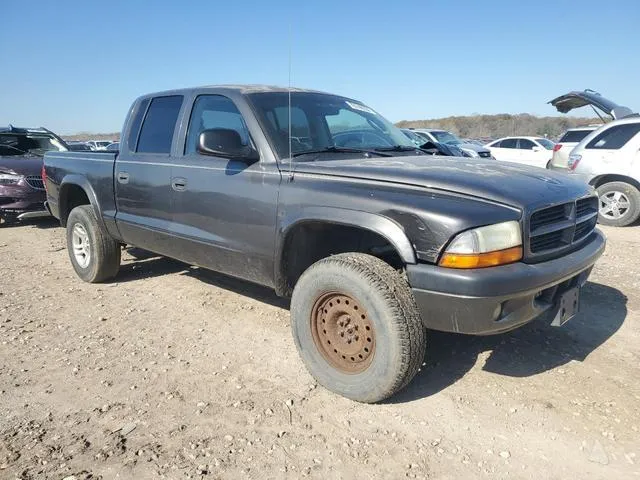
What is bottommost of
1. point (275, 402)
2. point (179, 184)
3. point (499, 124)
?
point (275, 402)

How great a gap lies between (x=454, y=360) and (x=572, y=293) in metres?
0.89

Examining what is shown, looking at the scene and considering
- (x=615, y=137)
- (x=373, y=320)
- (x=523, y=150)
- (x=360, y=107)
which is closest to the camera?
(x=373, y=320)

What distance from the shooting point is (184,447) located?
7.98ft

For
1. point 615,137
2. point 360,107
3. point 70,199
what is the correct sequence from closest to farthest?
point 360,107
point 70,199
point 615,137

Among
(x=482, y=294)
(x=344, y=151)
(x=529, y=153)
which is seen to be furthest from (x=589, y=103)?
(x=482, y=294)

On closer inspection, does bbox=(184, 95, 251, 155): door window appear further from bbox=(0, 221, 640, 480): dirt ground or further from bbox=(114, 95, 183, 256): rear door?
bbox=(0, 221, 640, 480): dirt ground

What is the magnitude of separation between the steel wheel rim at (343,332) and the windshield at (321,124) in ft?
3.47

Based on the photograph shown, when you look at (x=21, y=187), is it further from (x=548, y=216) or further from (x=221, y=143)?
(x=548, y=216)

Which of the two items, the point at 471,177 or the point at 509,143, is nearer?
the point at 471,177

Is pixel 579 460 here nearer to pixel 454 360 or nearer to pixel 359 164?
pixel 454 360

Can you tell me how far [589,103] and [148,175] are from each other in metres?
10.8

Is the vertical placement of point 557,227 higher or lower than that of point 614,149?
lower

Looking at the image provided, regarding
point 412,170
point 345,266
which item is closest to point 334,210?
point 345,266

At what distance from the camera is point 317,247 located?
3256 millimetres
